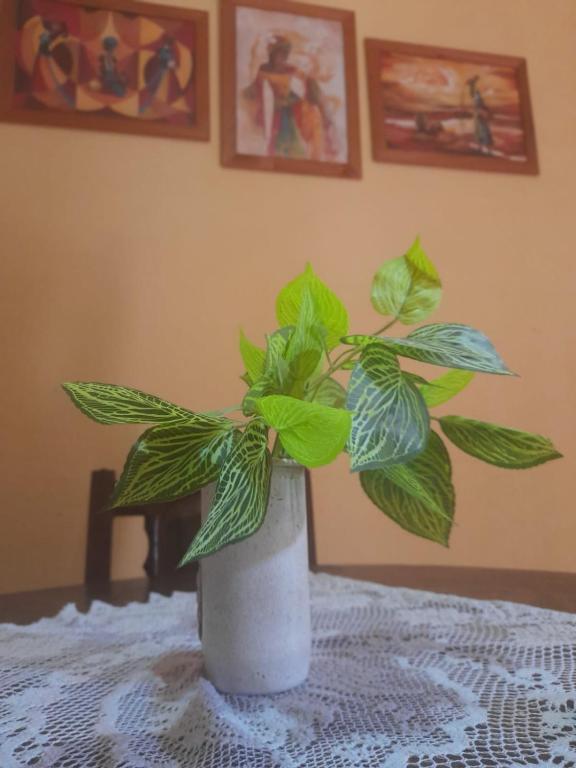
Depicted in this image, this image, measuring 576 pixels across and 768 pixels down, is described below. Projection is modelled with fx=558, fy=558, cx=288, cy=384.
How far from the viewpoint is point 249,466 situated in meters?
0.34

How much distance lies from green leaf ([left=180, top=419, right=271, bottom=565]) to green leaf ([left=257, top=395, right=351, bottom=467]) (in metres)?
0.02

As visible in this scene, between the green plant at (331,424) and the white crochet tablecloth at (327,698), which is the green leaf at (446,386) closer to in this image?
the green plant at (331,424)

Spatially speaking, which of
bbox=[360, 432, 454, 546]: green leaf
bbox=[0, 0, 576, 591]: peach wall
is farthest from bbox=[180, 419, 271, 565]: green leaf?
bbox=[0, 0, 576, 591]: peach wall

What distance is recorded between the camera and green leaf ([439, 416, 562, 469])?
381 mm

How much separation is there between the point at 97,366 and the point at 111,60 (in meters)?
0.85

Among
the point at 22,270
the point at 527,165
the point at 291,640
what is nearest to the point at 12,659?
the point at 291,640

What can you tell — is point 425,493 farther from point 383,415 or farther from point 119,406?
point 119,406

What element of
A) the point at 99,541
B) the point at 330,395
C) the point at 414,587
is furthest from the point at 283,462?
the point at 99,541

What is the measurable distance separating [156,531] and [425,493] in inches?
28.7

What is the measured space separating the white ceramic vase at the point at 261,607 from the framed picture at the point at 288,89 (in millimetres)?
1343

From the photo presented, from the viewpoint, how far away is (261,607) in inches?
15.8

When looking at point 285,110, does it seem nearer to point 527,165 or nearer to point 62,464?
point 527,165

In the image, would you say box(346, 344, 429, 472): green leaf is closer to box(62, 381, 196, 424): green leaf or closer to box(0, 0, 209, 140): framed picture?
box(62, 381, 196, 424): green leaf

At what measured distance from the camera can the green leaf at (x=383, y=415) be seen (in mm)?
Result: 306
